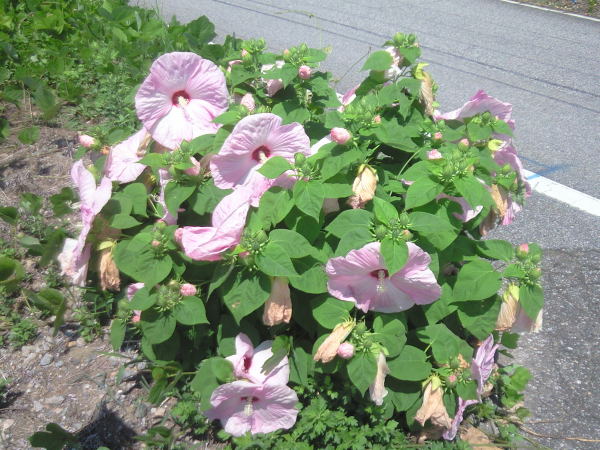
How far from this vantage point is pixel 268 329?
1.81 meters

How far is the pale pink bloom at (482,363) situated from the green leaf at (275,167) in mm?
819

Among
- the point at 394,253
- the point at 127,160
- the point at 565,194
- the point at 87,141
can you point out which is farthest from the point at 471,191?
the point at 565,194

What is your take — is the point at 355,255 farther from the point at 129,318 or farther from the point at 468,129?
the point at 129,318

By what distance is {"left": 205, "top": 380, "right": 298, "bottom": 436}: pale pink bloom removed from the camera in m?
1.62

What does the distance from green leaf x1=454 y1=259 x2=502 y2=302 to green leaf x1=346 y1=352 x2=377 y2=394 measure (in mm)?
337

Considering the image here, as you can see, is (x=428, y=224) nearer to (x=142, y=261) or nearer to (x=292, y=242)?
(x=292, y=242)

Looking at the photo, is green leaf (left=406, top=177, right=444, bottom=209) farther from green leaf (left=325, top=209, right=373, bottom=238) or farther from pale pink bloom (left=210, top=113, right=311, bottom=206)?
pale pink bloom (left=210, top=113, right=311, bottom=206)

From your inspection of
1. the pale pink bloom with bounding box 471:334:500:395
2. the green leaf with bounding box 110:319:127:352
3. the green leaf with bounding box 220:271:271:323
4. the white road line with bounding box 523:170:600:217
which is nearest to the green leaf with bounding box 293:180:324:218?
the green leaf with bounding box 220:271:271:323

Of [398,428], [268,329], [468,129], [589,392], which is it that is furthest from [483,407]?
[468,129]

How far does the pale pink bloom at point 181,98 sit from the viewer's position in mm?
1750

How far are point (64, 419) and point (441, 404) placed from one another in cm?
130

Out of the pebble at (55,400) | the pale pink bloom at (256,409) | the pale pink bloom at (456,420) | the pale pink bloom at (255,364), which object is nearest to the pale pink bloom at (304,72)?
the pale pink bloom at (255,364)

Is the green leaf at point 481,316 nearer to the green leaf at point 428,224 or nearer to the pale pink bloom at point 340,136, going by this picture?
the green leaf at point 428,224

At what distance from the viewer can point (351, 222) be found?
1.53 metres
